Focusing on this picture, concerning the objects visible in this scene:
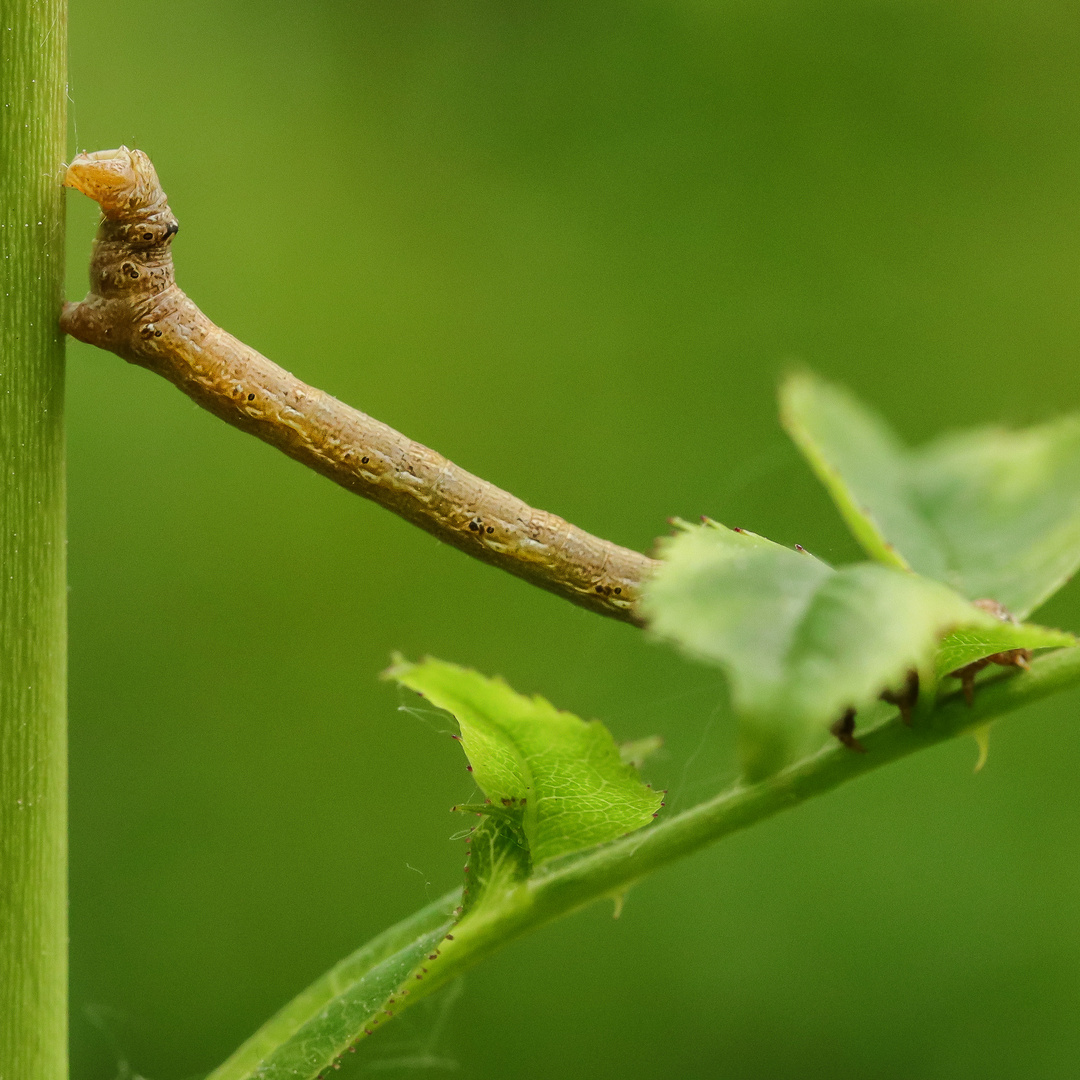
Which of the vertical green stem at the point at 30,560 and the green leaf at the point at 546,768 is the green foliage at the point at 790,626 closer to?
the green leaf at the point at 546,768

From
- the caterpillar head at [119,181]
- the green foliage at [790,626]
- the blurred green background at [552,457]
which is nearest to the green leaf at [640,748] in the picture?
the green foliage at [790,626]

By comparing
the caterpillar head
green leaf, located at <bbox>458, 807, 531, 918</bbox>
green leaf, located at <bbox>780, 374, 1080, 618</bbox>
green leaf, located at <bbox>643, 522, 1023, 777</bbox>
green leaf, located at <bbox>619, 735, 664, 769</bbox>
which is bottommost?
green leaf, located at <bbox>458, 807, 531, 918</bbox>

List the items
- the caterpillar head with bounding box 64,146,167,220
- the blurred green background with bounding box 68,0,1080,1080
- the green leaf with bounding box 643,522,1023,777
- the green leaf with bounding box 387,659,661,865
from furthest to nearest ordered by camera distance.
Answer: the blurred green background with bounding box 68,0,1080,1080, the caterpillar head with bounding box 64,146,167,220, the green leaf with bounding box 387,659,661,865, the green leaf with bounding box 643,522,1023,777

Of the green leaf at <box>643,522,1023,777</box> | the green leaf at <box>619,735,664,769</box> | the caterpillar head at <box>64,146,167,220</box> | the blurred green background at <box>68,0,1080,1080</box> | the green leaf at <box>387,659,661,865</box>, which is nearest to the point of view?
the green leaf at <box>643,522,1023,777</box>

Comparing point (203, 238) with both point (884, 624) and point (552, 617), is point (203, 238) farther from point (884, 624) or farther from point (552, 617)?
point (884, 624)

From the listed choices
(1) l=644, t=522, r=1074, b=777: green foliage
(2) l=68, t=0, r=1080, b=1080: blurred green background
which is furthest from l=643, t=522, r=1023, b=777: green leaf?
(2) l=68, t=0, r=1080, b=1080: blurred green background

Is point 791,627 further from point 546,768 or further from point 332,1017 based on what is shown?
point 332,1017

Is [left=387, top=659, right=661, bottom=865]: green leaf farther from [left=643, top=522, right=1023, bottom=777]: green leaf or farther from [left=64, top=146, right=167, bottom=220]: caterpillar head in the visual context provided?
[left=64, top=146, right=167, bottom=220]: caterpillar head
